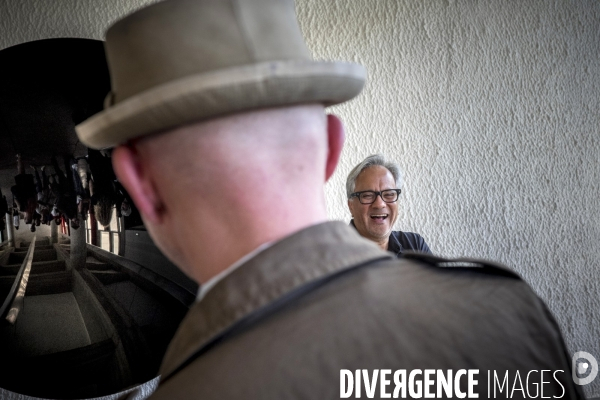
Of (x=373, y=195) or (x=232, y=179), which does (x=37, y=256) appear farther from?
(x=373, y=195)

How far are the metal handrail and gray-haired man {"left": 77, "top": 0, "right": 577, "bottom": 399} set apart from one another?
77 centimetres

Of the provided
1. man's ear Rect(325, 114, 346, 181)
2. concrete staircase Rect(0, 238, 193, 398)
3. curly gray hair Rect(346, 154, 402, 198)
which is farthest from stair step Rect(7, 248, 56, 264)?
curly gray hair Rect(346, 154, 402, 198)

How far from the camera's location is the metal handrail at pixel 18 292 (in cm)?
108

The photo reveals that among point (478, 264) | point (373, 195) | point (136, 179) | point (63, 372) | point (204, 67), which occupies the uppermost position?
point (373, 195)

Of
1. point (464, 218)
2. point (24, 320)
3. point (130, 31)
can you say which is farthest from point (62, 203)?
point (464, 218)

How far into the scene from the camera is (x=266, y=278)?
1.43 feet

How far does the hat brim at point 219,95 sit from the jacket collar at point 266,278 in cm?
14

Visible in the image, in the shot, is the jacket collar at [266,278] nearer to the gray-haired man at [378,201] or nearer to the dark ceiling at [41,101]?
the dark ceiling at [41,101]

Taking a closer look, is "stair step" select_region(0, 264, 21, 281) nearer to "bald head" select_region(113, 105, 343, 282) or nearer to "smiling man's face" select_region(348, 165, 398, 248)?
"bald head" select_region(113, 105, 343, 282)

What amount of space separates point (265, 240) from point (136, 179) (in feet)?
0.54

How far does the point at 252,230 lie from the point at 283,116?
0.12 metres

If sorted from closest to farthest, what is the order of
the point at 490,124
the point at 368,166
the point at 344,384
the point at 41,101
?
the point at 344,384 → the point at 41,101 → the point at 368,166 → the point at 490,124

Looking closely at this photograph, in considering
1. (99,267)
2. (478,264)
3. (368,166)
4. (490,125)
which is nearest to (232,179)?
(478,264)

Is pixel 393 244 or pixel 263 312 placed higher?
pixel 393 244
